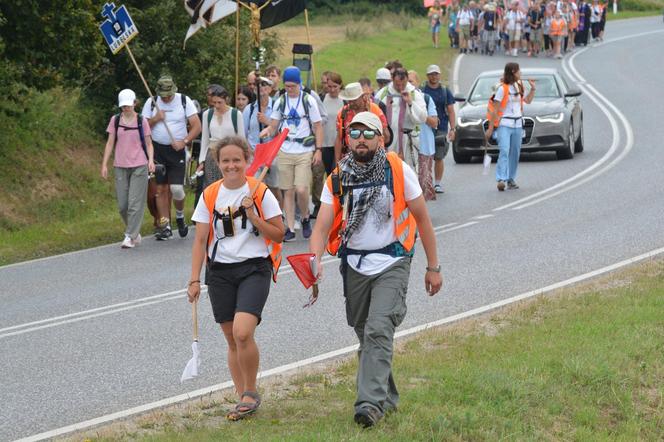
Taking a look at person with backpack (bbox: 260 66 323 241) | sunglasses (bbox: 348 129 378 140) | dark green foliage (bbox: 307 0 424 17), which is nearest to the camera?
sunglasses (bbox: 348 129 378 140)

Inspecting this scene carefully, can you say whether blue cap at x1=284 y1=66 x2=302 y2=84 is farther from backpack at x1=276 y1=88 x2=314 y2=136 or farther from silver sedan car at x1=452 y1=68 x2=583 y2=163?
silver sedan car at x1=452 y1=68 x2=583 y2=163

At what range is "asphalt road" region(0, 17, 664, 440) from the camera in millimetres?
9148

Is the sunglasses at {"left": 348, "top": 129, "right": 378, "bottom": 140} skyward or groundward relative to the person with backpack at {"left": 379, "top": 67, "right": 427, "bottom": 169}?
skyward

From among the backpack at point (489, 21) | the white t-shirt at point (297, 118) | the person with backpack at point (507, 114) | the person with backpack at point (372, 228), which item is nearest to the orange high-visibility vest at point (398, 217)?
the person with backpack at point (372, 228)

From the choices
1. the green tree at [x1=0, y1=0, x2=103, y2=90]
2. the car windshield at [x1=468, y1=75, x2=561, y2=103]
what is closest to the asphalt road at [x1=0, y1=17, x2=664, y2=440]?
the car windshield at [x1=468, y1=75, x2=561, y2=103]

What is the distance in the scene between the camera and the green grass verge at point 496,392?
737 cm

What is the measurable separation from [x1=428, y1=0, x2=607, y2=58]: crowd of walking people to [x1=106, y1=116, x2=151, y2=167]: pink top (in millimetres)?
34294

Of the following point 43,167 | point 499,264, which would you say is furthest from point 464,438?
point 43,167

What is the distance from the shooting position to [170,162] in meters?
15.9

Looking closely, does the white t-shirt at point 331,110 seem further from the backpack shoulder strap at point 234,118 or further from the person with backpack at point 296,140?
the backpack shoulder strap at point 234,118

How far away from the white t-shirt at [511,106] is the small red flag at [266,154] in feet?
35.1

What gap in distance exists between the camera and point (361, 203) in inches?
288

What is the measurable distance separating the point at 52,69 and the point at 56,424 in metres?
12.8

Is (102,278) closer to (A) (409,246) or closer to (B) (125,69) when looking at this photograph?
(A) (409,246)
